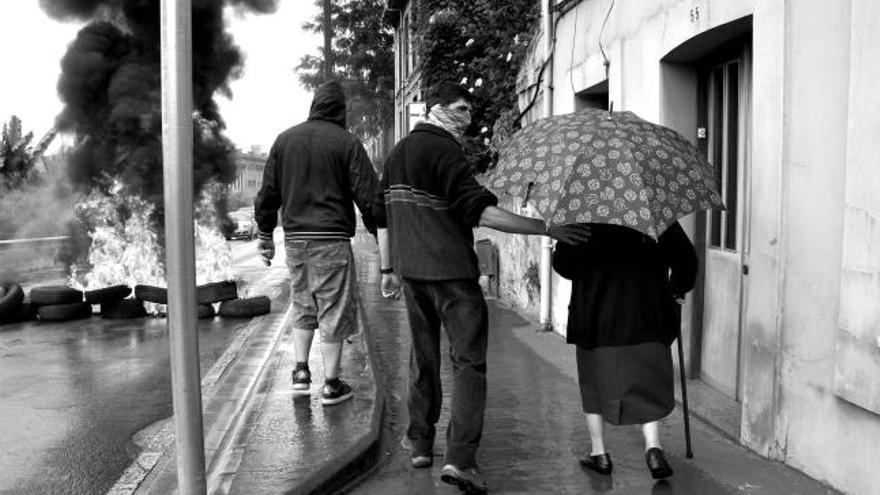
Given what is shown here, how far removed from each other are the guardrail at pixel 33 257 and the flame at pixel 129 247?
439cm

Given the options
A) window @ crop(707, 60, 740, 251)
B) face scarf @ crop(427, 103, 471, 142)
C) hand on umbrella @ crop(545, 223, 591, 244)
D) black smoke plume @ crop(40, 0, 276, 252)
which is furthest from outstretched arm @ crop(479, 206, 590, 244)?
Result: black smoke plume @ crop(40, 0, 276, 252)

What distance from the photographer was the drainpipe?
29.3ft

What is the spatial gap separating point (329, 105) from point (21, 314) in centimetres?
640

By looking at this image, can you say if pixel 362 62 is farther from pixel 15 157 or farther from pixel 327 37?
pixel 15 157

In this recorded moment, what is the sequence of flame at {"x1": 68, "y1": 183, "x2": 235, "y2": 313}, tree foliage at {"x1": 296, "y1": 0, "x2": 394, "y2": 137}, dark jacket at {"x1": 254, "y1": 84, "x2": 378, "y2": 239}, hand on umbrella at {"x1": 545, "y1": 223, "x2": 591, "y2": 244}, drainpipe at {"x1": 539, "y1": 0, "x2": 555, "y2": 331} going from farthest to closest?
tree foliage at {"x1": 296, "y1": 0, "x2": 394, "y2": 137} → flame at {"x1": 68, "y1": 183, "x2": 235, "y2": 313} → drainpipe at {"x1": 539, "y1": 0, "x2": 555, "y2": 331} → dark jacket at {"x1": 254, "y1": 84, "x2": 378, "y2": 239} → hand on umbrella at {"x1": 545, "y1": 223, "x2": 591, "y2": 244}

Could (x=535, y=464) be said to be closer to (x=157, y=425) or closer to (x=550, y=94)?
(x=157, y=425)

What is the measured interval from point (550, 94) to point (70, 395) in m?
5.72

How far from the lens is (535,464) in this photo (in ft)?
15.0

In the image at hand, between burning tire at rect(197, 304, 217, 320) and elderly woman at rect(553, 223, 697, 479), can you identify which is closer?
elderly woman at rect(553, 223, 697, 479)

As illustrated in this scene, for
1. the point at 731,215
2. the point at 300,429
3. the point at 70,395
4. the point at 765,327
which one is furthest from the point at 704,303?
the point at 70,395

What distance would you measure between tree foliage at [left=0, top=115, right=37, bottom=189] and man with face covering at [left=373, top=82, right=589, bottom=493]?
13503 mm

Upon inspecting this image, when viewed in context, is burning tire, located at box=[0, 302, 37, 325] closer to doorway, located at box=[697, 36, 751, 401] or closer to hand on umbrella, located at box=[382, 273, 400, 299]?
hand on umbrella, located at box=[382, 273, 400, 299]

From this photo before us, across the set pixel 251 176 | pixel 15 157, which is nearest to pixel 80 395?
pixel 15 157

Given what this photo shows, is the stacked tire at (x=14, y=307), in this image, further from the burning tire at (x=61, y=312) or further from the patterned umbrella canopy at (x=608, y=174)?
the patterned umbrella canopy at (x=608, y=174)
